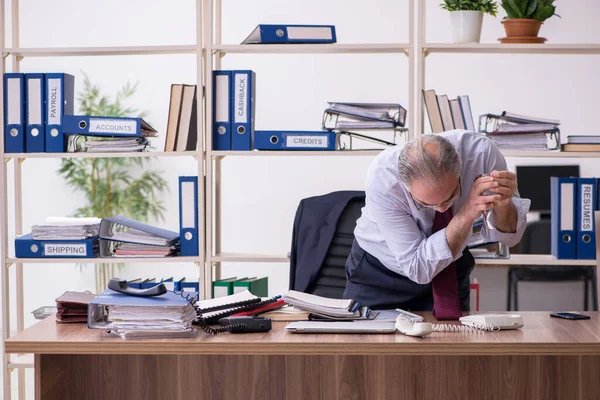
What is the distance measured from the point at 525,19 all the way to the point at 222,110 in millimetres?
1368

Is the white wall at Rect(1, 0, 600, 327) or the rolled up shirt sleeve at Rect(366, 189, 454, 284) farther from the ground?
the white wall at Rect(1, 0, 600, 327)

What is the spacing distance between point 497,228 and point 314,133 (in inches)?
48.2

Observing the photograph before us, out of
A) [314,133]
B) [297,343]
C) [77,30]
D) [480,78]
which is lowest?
[297,343]

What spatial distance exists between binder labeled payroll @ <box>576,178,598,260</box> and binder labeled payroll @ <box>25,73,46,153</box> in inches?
91.8

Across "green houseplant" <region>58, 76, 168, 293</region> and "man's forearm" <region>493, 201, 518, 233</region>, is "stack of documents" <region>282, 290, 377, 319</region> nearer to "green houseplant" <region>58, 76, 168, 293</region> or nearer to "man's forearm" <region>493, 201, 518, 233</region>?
"man's forearm" <region>493, 201, 518, 233</region>

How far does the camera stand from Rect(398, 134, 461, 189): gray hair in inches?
76.5

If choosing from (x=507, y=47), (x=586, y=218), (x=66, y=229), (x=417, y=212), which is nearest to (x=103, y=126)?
(x=66, y=229)

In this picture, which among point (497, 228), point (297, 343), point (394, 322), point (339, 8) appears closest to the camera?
point (297, 343)

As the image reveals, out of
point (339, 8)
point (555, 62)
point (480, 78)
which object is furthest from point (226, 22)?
point (555, 62)

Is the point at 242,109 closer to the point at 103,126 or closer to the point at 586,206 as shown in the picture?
the point at 103,126

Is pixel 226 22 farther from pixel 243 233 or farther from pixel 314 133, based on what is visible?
pixel 314 133

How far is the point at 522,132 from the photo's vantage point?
3.20 m

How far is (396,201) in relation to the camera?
219cm

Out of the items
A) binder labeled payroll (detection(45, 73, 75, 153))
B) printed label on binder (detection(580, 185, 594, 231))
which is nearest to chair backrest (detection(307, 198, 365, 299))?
printed label on binder (detection(580, 185, 594, 231))
